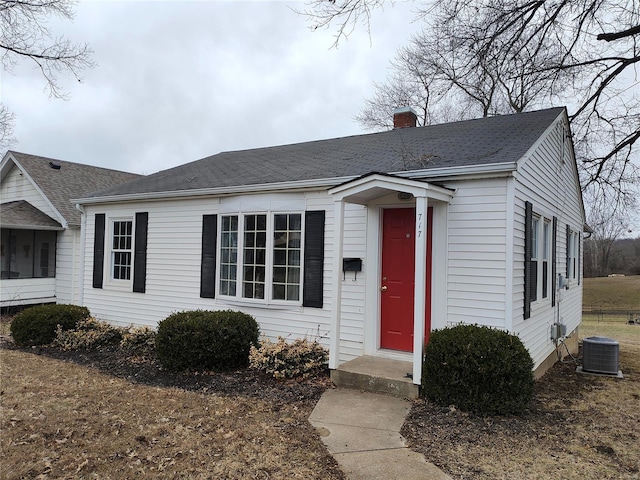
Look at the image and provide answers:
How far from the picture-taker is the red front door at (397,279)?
632 centimetres

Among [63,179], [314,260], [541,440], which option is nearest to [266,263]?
[314,260]

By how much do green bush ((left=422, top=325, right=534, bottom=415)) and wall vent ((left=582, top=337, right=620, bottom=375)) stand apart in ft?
11.7

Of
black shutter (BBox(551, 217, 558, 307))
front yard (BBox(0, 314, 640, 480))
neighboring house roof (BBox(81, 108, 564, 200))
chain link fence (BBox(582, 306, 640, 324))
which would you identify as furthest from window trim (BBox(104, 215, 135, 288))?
chain link fence (BBox(582, 306, 640, 324))

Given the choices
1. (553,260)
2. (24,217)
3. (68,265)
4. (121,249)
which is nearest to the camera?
(553,260)

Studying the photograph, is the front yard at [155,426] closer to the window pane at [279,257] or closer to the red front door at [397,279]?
the red front door at [397,279]

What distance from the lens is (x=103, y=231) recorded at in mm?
9844

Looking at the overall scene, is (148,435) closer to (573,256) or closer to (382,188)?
Result: (382,188)

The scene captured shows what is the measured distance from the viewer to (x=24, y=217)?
13133 mm

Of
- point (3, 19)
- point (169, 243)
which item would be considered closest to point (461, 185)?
point (169, 243)

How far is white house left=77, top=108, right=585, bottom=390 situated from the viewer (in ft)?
18.4

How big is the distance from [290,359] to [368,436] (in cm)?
238

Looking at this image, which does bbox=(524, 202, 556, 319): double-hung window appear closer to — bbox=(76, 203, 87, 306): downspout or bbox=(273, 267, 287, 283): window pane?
bbox=(273, 267, 287, 283): window pane

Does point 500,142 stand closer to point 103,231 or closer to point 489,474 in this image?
point 489,474

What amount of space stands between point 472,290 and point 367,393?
6.36ft
